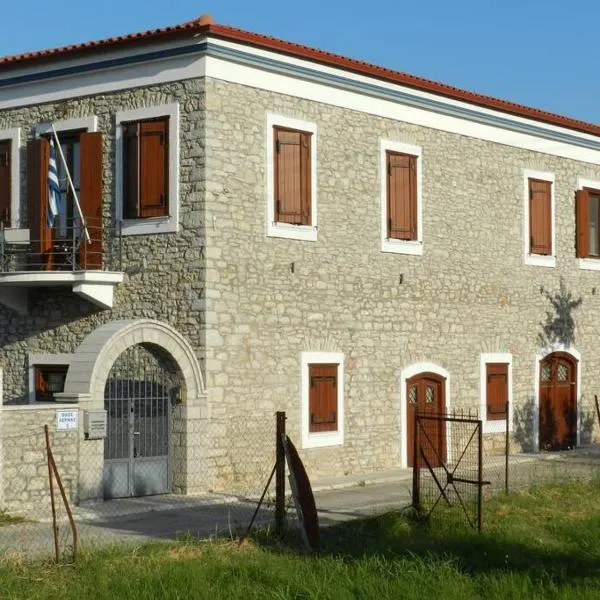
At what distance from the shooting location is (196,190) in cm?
1917

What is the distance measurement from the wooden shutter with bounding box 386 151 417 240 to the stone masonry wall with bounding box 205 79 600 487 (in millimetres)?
324

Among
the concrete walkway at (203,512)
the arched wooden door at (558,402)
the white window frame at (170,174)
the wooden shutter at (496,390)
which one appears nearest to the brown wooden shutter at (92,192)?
the white window frame at (170,174)

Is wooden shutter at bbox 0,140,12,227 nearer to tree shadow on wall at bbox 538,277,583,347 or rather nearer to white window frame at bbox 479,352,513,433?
white window frame at bbox 479,352,513,433

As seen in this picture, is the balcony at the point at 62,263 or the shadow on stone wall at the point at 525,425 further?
the shadow on stone wall at the point at 525,425

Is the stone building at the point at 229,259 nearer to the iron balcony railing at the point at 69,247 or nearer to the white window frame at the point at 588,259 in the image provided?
the iron balcony railing at the point at 69,247

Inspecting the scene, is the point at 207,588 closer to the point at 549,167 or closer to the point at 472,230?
the point at 472,230

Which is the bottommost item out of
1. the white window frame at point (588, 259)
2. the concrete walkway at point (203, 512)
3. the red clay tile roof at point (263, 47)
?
the concrete walkway at point (203, 512)

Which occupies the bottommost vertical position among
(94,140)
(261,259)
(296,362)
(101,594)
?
(101,594)

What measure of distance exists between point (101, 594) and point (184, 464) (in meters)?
6.98

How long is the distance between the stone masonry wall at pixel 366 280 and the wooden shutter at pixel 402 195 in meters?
0.32

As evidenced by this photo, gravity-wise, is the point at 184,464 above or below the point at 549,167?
below

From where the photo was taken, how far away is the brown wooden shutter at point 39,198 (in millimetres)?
20047

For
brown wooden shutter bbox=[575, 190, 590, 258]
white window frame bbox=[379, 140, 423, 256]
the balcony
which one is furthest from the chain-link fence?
brown wooden shutter bbox=[575, 190, 590, 258]

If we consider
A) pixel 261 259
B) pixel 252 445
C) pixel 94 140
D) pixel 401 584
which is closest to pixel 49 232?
pixel 94 140
